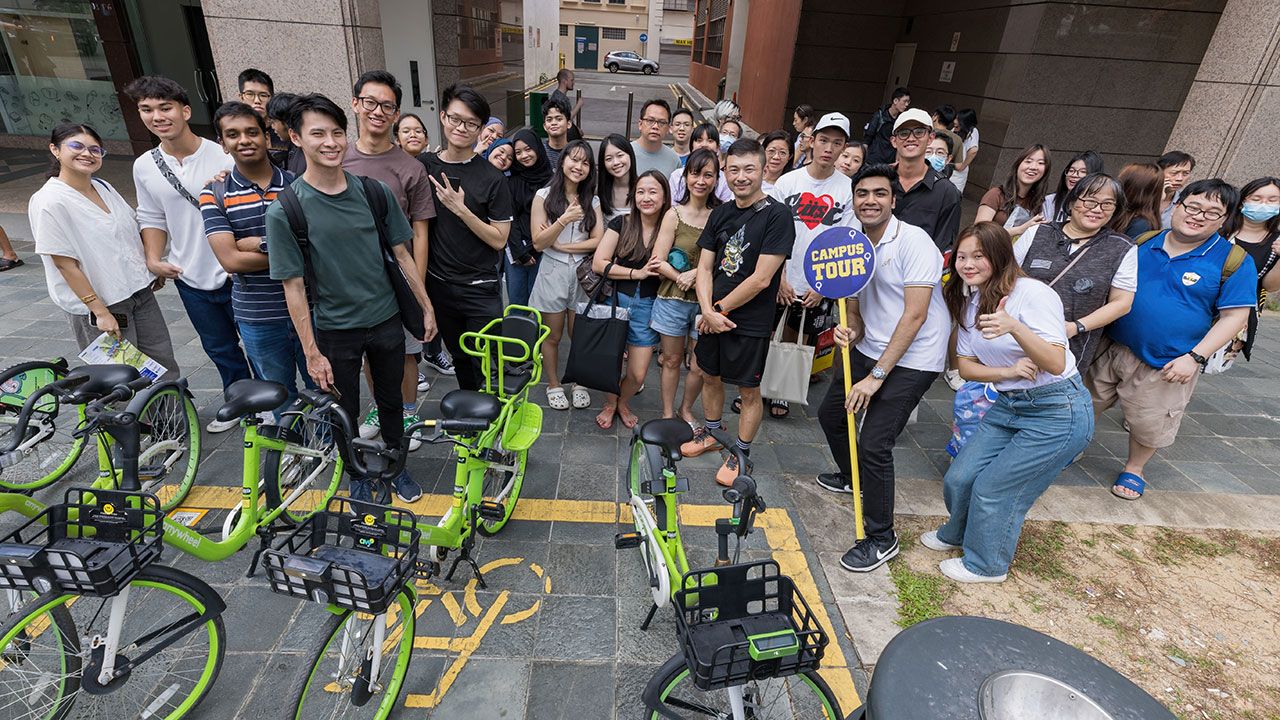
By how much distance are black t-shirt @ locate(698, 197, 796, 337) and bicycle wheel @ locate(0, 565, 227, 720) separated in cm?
296

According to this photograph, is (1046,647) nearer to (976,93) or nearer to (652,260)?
(652,260)

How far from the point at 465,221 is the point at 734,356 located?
1909mm

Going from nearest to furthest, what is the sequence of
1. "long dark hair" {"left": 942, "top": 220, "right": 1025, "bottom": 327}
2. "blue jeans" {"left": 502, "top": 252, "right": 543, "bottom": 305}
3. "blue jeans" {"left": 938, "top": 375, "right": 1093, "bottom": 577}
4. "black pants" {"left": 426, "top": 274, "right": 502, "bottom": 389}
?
"long dark hair" {"left": 942, "top": 220, "right": 1025, "bottom": 327} < "blue jeans" {"left": 938, "top": 375, "right": 1093, "bottom": 577} < "black pants" {"left": 426, "top": 274, "right": 502, "bottom": 389} < "blue jeans" {"left": 502, "top": 252, "right": 543, "bottom": 305}

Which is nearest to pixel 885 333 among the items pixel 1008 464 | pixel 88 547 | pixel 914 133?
pixel 1008 464

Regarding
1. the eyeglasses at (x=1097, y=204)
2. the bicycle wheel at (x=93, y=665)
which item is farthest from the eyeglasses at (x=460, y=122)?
the eyeglasses at (x=1097, y=204)

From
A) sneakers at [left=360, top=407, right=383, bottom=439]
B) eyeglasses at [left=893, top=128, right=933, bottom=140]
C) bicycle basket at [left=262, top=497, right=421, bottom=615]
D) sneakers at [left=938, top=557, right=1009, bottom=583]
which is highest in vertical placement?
eyeglasses at [left=893, top=128, right=933, bottom=140]

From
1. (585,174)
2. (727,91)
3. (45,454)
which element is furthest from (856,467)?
(727,91)

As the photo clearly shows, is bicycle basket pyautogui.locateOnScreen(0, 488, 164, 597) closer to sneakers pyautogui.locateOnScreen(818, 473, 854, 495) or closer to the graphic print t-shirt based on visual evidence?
sneakers pyautogui.locateOnScreen(818, 473, 854, 495)

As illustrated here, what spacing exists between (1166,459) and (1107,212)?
2635mm

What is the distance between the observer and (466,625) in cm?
279

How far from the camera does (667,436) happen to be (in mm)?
2676

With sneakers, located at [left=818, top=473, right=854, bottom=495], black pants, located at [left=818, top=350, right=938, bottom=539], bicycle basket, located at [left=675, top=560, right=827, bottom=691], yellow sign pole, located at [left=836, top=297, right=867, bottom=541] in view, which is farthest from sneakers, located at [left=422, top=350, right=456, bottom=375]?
bicycle basket, located at [left=675, top=560, right=827, bottom=691]

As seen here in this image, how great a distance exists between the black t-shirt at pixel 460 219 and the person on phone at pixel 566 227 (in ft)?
1.35

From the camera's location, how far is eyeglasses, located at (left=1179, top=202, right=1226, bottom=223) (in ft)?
11.3
